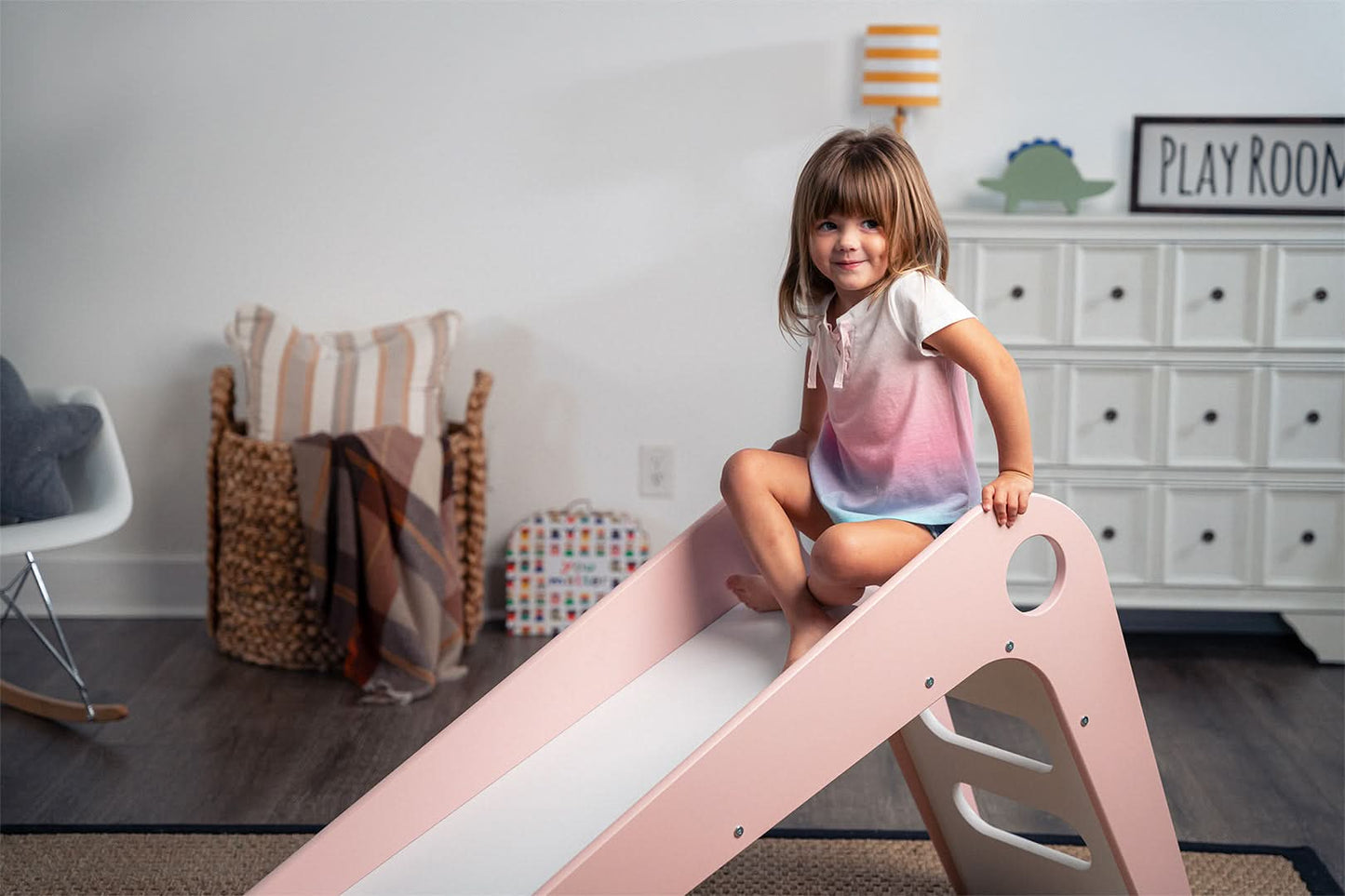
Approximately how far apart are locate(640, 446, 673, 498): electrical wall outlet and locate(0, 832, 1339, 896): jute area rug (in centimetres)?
130

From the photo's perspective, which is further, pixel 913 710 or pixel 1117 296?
pixel 1117 296

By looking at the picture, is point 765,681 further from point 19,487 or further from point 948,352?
point 19,487

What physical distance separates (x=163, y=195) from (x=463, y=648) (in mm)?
1323

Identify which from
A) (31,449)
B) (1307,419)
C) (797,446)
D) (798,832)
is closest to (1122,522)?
(1307,419)

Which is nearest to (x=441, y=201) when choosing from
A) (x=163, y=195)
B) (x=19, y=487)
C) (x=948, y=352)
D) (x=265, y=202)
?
(x=265, y=202)

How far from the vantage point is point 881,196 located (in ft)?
4.76

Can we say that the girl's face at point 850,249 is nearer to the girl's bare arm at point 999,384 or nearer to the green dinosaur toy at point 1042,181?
the girl's bare arm at point 999,384

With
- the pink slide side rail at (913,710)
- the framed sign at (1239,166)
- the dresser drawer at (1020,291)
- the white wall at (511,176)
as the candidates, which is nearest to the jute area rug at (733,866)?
the pink slide side rail at (913,710)

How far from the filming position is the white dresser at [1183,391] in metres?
2.71

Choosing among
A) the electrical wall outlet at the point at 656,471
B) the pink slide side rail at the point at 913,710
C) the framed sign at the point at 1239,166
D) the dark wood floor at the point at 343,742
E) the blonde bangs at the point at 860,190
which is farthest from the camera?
the electrical wall outlet at the point at 656,471

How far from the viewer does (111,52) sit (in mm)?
2986

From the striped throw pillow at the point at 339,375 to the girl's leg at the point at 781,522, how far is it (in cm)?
141

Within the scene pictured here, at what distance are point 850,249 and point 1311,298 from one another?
5.64 feet

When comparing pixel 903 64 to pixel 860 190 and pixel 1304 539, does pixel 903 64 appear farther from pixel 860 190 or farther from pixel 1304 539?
pixel 860 190
